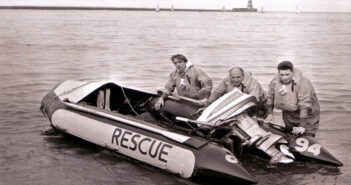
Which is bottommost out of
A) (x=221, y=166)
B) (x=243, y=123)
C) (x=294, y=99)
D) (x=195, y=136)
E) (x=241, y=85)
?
(x=221, y=166)

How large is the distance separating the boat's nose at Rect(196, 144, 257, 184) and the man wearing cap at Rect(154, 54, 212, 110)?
83.9 inches

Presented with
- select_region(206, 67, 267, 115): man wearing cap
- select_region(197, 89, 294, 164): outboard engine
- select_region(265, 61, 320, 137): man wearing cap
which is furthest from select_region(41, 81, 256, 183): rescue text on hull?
select_region(265, 61, 320, 137): man wearing cap

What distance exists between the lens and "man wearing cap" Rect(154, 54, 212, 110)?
7.55m

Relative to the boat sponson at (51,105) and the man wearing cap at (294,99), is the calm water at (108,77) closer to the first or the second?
the boat sponson at (51,105)

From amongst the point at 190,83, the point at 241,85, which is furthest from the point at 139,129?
the point at 190,83

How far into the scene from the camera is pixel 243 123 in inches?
235

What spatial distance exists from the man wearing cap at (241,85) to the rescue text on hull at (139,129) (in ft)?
1.86

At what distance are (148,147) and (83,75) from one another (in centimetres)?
998

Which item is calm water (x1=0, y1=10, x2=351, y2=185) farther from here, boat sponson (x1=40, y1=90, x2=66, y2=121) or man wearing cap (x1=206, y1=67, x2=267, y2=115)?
man wearing cap (x1=206, y1=67, x2=267, y2=115)

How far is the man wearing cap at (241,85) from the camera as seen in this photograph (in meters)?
6.51

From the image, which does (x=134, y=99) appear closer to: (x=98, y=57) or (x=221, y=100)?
(x=221, y=100)

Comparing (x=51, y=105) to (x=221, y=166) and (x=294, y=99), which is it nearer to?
(x=221, y=166)

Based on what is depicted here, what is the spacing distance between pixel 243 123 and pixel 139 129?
1430 mm

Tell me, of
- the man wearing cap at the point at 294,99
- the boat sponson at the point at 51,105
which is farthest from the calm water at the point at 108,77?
the man wearing cap at the point at 294,99
